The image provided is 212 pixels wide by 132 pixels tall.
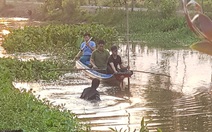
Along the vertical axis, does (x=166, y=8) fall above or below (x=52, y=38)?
above

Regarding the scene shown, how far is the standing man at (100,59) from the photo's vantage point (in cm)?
1151

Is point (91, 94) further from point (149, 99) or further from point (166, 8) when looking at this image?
point (166, 8)

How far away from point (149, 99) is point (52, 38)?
10661 millimetres

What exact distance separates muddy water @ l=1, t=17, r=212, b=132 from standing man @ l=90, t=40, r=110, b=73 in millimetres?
487

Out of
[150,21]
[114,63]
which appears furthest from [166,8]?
[114,63]

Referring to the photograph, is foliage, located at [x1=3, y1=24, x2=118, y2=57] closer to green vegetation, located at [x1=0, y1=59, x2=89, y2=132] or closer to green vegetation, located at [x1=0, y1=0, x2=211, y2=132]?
green vegetation, located at [x1=0, y1=0, x2=211, y2=132]

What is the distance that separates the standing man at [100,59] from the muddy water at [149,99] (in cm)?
49

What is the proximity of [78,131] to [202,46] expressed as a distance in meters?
4.39

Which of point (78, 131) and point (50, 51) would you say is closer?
point (78, 131)

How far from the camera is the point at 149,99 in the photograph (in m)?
10.3

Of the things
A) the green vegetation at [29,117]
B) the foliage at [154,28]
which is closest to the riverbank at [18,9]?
the foliage at [154,28]

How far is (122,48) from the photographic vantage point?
69.4ft

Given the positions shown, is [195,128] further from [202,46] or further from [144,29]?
[144,29]

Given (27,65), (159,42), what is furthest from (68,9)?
(27,65)
